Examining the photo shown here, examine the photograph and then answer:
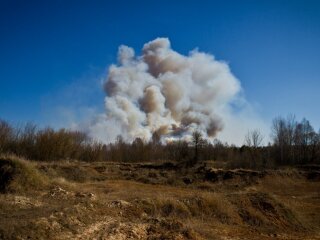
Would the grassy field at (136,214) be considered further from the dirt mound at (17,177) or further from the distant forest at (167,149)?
the distant forest at (167,149)

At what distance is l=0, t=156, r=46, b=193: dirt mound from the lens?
54.5ft

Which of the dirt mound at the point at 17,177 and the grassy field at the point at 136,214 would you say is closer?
the grassy field at the point at 136,214

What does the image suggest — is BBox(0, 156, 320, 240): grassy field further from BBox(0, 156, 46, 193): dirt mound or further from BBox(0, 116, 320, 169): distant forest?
BBox(0, 116, 320, 169): distant forest

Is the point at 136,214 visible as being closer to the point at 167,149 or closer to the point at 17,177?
the point at 17,177

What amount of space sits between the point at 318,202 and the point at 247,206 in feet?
29.0

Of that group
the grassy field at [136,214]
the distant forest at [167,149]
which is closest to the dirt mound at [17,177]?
the grassy field at [136,214]

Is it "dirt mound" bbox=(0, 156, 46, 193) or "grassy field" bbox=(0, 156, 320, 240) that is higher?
"dirt mound" bbox=(0, 156, 46, 193)

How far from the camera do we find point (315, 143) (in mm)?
67938

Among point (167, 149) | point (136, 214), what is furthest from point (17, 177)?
point (167, 149)

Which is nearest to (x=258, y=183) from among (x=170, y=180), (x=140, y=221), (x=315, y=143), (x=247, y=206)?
(x=170, y=180)

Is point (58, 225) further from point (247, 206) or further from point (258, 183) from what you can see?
point (258, 183)

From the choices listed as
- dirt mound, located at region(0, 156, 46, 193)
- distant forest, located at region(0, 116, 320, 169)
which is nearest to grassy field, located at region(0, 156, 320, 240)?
dirt mound, located at region(0, 156, 46, 193)

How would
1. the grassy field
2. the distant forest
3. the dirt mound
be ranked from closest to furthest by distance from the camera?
the grassy field
the dirt mound
the distant forest

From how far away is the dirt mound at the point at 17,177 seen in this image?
16616 mm
